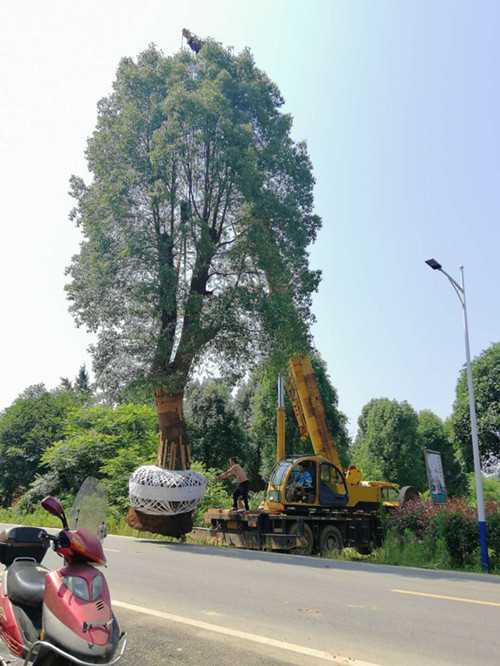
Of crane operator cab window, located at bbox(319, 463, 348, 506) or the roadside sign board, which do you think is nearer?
the roadside sign board

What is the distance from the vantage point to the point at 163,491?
17.1 meters

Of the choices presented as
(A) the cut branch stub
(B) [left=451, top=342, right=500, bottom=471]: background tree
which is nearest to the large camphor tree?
(A) the cut branch stub

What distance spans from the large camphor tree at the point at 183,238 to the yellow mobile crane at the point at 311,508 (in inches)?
67.9

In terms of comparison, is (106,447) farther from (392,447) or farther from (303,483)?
(392,447)

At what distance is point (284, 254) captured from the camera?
66.2 ft

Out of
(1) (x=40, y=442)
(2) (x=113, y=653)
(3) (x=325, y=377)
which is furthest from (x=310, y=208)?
(3) (x=325, y=377)

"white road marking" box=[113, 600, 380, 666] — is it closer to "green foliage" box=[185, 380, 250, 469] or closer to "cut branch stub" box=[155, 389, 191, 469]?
"cut branch stub" box=[155, 389, 191, 469]

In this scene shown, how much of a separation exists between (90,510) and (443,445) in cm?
5196

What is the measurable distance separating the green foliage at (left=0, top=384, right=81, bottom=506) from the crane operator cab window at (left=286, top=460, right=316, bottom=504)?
19.9 meters

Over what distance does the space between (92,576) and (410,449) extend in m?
48.7

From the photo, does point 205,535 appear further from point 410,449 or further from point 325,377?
point 410,449

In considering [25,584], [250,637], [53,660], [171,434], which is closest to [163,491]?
[171,434]

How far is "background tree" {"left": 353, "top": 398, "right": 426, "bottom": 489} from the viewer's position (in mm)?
49312

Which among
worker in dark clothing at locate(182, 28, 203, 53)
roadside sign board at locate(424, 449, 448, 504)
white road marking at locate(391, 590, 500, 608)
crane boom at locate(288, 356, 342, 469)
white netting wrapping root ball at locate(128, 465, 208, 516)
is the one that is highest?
worker in dark clothing at locate(182, 28, 203, 53)
